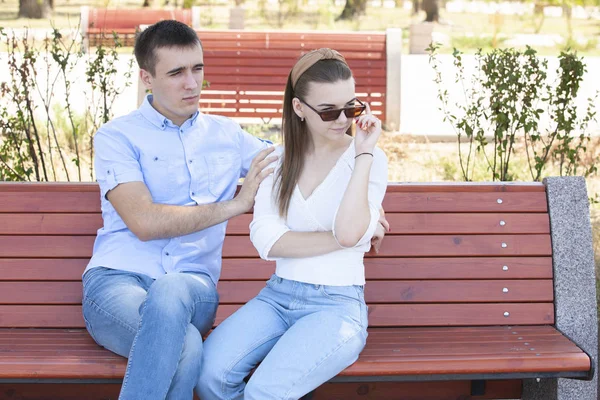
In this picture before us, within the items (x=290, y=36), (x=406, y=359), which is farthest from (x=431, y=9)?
(x=406, y=359)

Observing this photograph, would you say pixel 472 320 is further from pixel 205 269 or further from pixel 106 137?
pixel 106 137

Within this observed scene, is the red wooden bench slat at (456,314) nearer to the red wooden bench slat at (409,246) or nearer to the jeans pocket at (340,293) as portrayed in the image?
the red wooden bench slat at (409,246)

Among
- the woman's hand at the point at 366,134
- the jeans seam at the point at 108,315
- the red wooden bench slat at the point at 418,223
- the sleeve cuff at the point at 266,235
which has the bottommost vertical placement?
the jeans seam at the point at 108,315

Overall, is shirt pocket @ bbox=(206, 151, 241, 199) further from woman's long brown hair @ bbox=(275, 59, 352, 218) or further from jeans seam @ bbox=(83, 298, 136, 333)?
jeans seam @ bbox=(83, 298, 136, 333)

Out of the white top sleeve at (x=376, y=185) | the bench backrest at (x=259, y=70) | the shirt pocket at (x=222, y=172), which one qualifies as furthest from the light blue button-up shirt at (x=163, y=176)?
the bench backrest at (x=259, y=70)

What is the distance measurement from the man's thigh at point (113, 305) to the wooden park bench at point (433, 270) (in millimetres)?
302

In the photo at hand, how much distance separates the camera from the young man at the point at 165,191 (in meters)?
3.64

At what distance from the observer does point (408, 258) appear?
416cm

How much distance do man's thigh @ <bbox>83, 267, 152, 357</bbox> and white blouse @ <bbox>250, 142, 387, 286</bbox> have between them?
20.0 inches

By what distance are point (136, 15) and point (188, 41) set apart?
14.2 m

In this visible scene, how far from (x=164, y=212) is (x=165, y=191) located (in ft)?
0.51

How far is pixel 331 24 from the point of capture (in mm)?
28859

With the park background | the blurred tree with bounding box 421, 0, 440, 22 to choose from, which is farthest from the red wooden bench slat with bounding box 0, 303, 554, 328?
the blurred tree with bounding box 421, 0, 440, 22

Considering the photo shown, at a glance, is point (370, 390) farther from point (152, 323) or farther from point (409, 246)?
point (152, 323)
